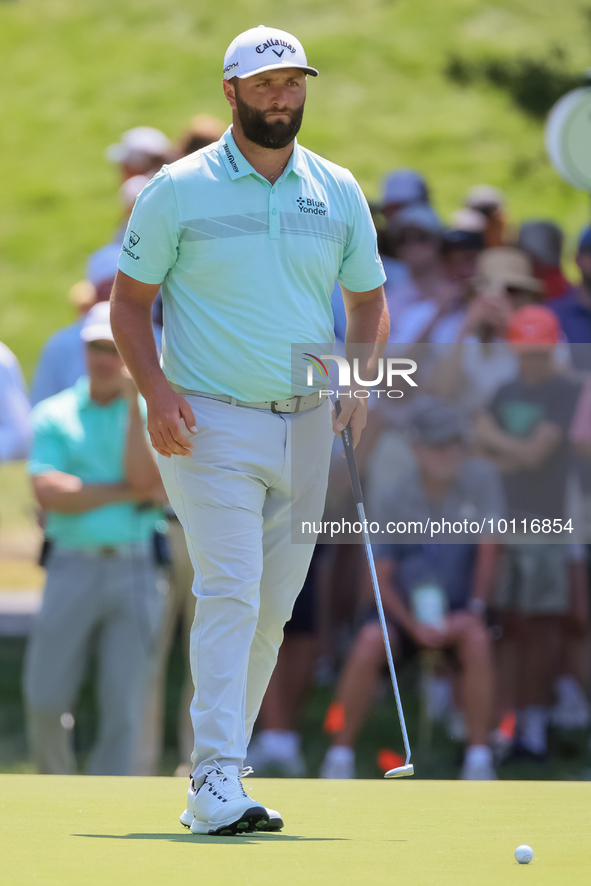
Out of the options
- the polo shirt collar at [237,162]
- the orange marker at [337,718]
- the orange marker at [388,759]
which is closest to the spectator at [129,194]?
the orange marker at [337,718]

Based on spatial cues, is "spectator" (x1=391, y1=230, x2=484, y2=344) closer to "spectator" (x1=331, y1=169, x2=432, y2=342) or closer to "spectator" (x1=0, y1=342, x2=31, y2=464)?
"spectator" (x1=331, y1=169, x2=432, y2=342)

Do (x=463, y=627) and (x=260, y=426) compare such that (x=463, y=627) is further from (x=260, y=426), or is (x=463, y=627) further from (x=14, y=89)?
(x=14, y=89)

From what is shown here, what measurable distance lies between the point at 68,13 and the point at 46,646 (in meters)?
23.0

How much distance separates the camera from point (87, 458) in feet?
21.1

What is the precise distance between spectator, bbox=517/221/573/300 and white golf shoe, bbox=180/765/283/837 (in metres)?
4.83

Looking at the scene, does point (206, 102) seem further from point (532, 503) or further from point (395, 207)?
point (532, 503)

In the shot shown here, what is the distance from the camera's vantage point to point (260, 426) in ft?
13.2

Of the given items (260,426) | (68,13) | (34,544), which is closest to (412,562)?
(260,426)

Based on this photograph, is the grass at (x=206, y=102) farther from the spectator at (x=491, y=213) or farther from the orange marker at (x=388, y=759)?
the orange marker at (x=388, y=759)

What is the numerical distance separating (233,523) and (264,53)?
4.22 ft

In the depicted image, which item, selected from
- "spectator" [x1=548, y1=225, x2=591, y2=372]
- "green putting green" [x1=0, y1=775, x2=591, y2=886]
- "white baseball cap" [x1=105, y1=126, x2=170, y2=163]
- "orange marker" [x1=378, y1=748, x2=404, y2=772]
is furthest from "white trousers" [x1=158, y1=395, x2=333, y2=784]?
"white baseball cap" [x1=105, y1=126, x2=170, y2=163]

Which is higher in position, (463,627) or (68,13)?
(68,13)

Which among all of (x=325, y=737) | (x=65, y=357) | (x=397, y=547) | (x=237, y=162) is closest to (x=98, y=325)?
(x=65, y=357)

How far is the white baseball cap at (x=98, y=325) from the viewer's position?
6.40 metres
